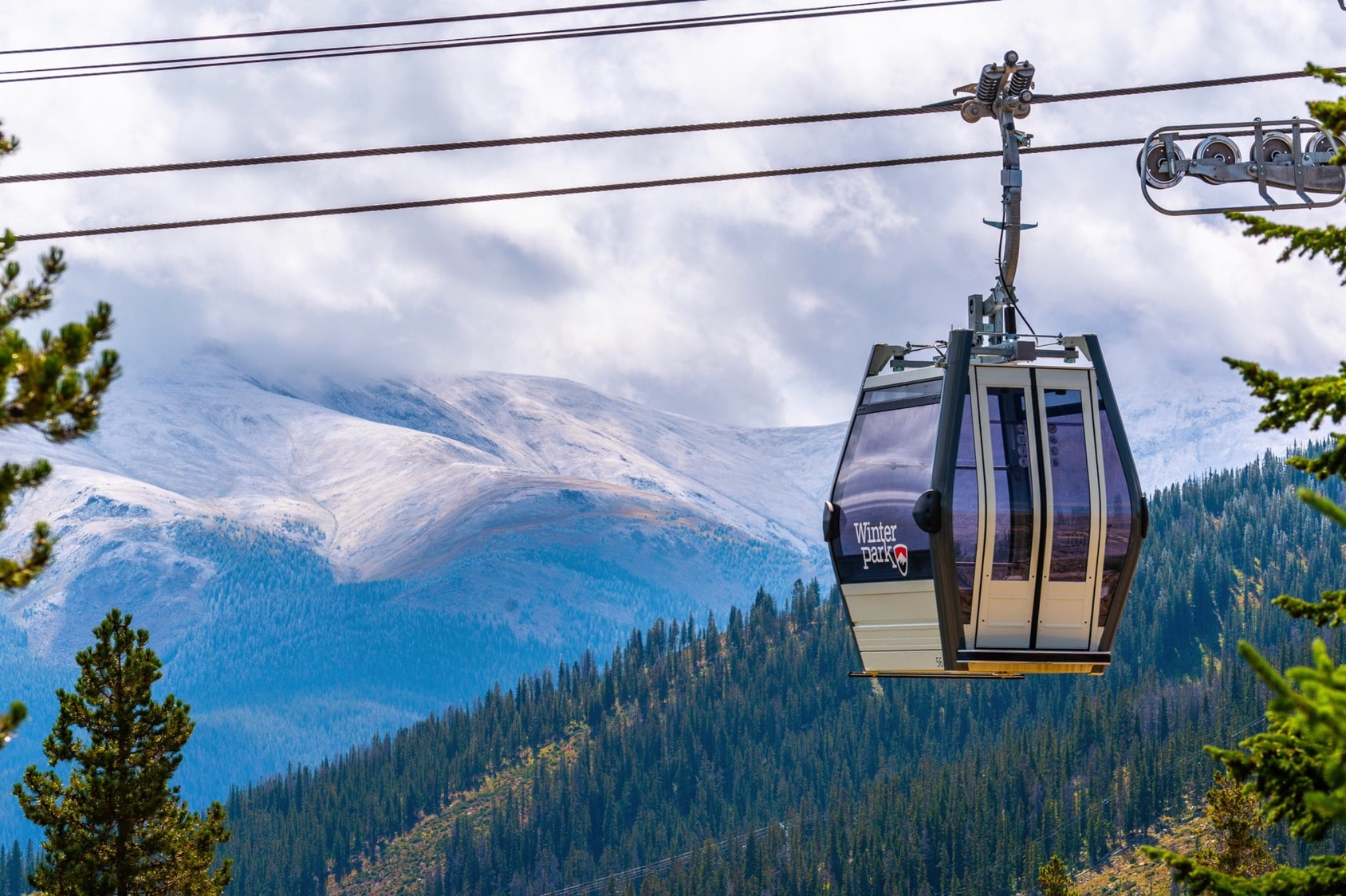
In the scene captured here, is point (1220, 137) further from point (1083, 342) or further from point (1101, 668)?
point (1101, 668)

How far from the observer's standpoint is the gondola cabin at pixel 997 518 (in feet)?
55.5

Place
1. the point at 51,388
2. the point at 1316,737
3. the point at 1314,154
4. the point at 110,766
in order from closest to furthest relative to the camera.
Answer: the point at 1316,737
the point at 51,388
the point at 1314,154
the point at 110,766

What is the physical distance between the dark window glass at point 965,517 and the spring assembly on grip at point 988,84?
11.0ft

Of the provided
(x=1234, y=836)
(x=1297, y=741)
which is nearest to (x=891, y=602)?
(x=1297, y=741)

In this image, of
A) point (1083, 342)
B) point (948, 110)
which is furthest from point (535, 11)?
point (1083, 342)

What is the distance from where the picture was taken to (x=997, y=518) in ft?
55.4

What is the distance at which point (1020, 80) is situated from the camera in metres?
17.1

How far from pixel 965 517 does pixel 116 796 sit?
23172mm

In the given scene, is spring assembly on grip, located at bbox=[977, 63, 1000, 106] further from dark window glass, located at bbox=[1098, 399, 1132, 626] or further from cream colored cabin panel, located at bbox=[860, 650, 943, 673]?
cream colored cabin panel, located at bbox=[860, 650, 943, 673]

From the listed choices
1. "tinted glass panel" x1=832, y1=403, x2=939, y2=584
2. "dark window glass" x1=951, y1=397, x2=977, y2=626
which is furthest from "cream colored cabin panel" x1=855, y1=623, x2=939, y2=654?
"tinted glass panel" x1=832, y1=403, x2=939, y2=584

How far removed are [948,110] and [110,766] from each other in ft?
80.0

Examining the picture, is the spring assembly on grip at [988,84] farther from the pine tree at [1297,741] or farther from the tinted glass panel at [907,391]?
the pine tree at [1297,741]

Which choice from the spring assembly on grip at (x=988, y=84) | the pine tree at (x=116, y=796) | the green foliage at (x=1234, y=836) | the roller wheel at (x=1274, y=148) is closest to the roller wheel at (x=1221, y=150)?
the roller wheel at (x=1274, y=148)

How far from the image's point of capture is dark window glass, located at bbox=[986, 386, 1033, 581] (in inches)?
666
